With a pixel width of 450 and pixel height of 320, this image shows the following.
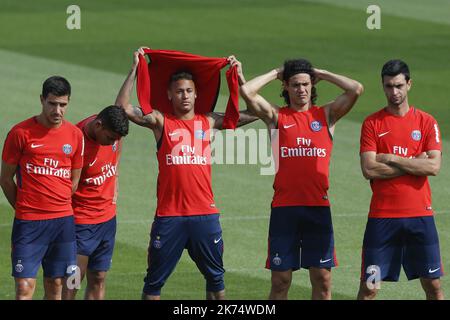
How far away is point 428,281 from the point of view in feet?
48.9

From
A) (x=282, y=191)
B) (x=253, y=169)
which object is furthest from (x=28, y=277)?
(x=253, y=169)

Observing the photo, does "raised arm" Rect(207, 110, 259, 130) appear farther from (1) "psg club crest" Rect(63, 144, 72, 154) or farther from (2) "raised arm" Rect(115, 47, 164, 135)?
(1) "psg club crest" Rect(63, 144, 72, 154)

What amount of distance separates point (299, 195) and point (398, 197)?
3.48ft

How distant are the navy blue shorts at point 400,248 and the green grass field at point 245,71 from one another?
87.9 inches

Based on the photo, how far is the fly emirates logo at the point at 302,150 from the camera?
1520 centimetres

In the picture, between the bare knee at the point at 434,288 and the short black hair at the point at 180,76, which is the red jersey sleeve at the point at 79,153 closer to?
the short black hair at the point at 180,76

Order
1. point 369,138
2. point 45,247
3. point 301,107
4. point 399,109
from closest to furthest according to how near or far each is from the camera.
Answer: point 45,247
point 369,138
point 399,109
point 301,107

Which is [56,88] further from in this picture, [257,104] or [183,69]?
[257,104]

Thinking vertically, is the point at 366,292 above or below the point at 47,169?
below

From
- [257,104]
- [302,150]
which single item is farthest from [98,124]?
[302,150]

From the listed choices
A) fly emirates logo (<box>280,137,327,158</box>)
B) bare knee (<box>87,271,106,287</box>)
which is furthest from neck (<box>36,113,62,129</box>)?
fly emirates logo (<box>280,137,327,158</box>)

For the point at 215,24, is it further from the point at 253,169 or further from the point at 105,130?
the point at 105,130

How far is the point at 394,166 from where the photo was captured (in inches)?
584

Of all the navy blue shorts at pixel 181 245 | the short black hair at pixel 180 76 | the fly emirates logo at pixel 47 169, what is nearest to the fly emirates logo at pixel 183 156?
the navy blue shorts at pixel 181 245
